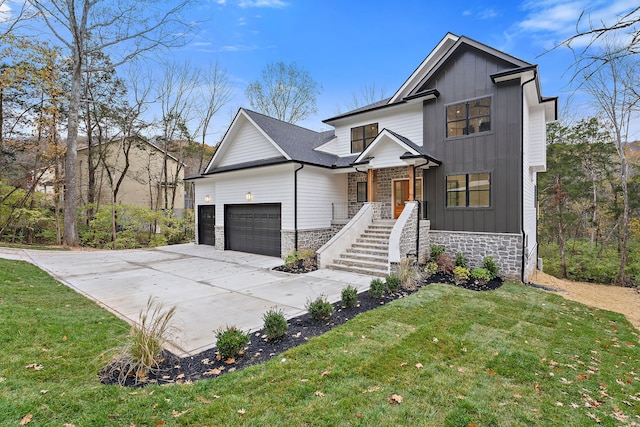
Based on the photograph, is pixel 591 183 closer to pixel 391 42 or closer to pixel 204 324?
pixel 391 42

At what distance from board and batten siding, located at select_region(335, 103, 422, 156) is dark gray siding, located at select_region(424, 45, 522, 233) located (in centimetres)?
56

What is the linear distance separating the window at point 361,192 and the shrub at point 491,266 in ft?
19.4

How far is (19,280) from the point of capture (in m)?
7.21

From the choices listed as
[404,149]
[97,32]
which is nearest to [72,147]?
[97,32]

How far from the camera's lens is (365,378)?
3.54 meters

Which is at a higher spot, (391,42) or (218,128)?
(391,42)

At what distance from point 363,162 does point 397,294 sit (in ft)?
19.7

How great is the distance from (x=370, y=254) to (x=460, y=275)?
9.33 feet

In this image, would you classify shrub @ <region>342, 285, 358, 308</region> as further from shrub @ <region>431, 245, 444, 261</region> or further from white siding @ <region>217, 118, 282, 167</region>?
white siding @ <region>217, 118, 282, 167</region>

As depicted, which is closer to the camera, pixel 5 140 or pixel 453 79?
pixel 453 79

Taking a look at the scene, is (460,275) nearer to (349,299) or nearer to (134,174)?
(349,299)

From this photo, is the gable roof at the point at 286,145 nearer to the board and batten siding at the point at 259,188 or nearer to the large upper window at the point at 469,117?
the board and batten siding at the point at 259,188

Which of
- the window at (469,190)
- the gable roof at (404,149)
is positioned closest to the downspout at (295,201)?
the gable roof at (404,149)

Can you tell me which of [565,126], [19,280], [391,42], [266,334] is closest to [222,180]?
[19,280]
